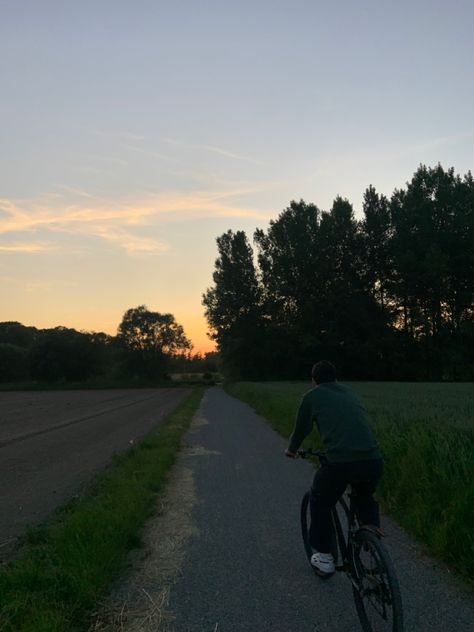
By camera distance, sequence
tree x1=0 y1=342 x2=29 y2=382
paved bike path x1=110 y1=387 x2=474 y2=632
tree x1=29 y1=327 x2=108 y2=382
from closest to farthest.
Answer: paved bike path x1=110 y1=387 x2=474 y2=632
tree x1=29 y1=327 x2=108 y2=382
tree x1=0 y1=342 x2=29 y2=382

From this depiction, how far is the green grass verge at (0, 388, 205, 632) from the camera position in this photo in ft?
12.7

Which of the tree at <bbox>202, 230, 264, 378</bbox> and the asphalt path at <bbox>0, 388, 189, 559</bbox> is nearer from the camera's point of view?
the asphalt path at <bbox>0, 388, 189, 559</bbox>

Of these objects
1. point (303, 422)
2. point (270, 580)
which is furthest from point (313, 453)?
point (270, 580)

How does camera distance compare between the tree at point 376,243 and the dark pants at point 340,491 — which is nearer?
the dark pants at point 340,491

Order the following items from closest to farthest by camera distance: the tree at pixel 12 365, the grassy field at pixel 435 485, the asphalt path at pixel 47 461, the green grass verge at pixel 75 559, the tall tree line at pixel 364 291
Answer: the green grass verge at pixel 75 559, the grassy field at pixel 435 485, the asphalt path at pixel 47 461, the tall tree line at pixel 364 291, the tree at pixel 12 365

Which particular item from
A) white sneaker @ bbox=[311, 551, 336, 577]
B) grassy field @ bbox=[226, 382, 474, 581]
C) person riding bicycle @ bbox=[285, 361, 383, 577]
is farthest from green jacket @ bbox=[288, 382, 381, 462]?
grassy field @ bbox=[226, 382, 474, 581]

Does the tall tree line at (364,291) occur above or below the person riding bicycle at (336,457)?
above

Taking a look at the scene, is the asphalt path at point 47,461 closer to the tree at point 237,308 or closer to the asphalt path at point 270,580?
the asphalt path at point 270,580

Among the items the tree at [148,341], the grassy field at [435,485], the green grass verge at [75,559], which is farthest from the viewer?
the tree at [148,341]

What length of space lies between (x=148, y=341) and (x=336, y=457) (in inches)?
4609

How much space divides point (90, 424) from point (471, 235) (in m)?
50.6

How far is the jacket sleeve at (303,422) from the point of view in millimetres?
4709

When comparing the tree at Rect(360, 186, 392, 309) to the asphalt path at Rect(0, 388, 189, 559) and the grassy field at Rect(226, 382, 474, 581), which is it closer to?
the asphalt path at Rect(0, 388, 189, 559)

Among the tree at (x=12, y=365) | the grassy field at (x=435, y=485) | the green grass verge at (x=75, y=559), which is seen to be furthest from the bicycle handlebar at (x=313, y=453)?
the tree at (x=12, y=365)
